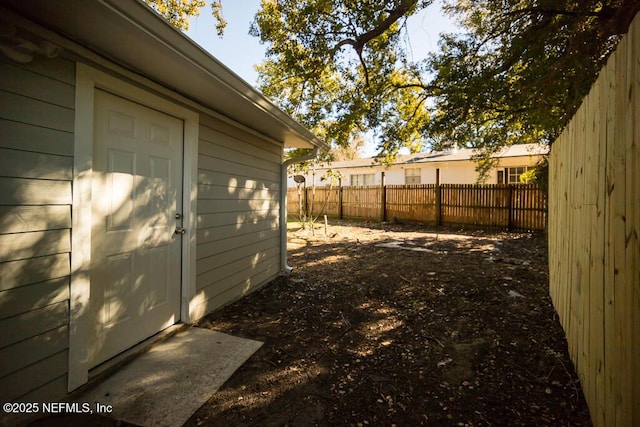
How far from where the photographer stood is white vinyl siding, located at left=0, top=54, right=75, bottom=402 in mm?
1744

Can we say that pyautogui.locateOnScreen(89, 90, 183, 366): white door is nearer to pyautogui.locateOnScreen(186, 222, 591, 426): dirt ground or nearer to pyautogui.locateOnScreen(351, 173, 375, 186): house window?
pyautogui.locateOnScreen(186, 222, 591, 426): dirt ground

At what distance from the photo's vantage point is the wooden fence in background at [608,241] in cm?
113

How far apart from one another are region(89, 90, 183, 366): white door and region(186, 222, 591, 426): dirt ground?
77 cm

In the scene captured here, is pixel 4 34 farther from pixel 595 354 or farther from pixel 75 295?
pixel 595 354

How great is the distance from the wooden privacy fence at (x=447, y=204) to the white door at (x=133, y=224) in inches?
330

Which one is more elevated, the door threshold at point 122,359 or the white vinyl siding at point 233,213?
the white vinyl siding at point 233,213

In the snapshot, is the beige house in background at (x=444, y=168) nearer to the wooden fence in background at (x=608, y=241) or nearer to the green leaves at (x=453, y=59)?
the green leaves at (x=453, y=59)

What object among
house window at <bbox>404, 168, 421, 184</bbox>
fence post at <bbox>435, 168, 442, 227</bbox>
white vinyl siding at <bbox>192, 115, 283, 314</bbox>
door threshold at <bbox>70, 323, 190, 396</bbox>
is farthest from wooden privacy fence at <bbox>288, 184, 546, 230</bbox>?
door threshold at <bbox>70, 323, 190, 396</bbox>

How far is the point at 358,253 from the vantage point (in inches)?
282

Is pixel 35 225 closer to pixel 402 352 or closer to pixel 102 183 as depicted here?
pixel 102 183

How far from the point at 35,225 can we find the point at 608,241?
323cm

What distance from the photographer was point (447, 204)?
11500 mm

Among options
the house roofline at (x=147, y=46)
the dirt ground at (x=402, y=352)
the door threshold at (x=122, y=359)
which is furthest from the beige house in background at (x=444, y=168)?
the door threshold at (x=122, y=359)

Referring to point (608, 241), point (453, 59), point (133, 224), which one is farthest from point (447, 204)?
point (133, 224)
